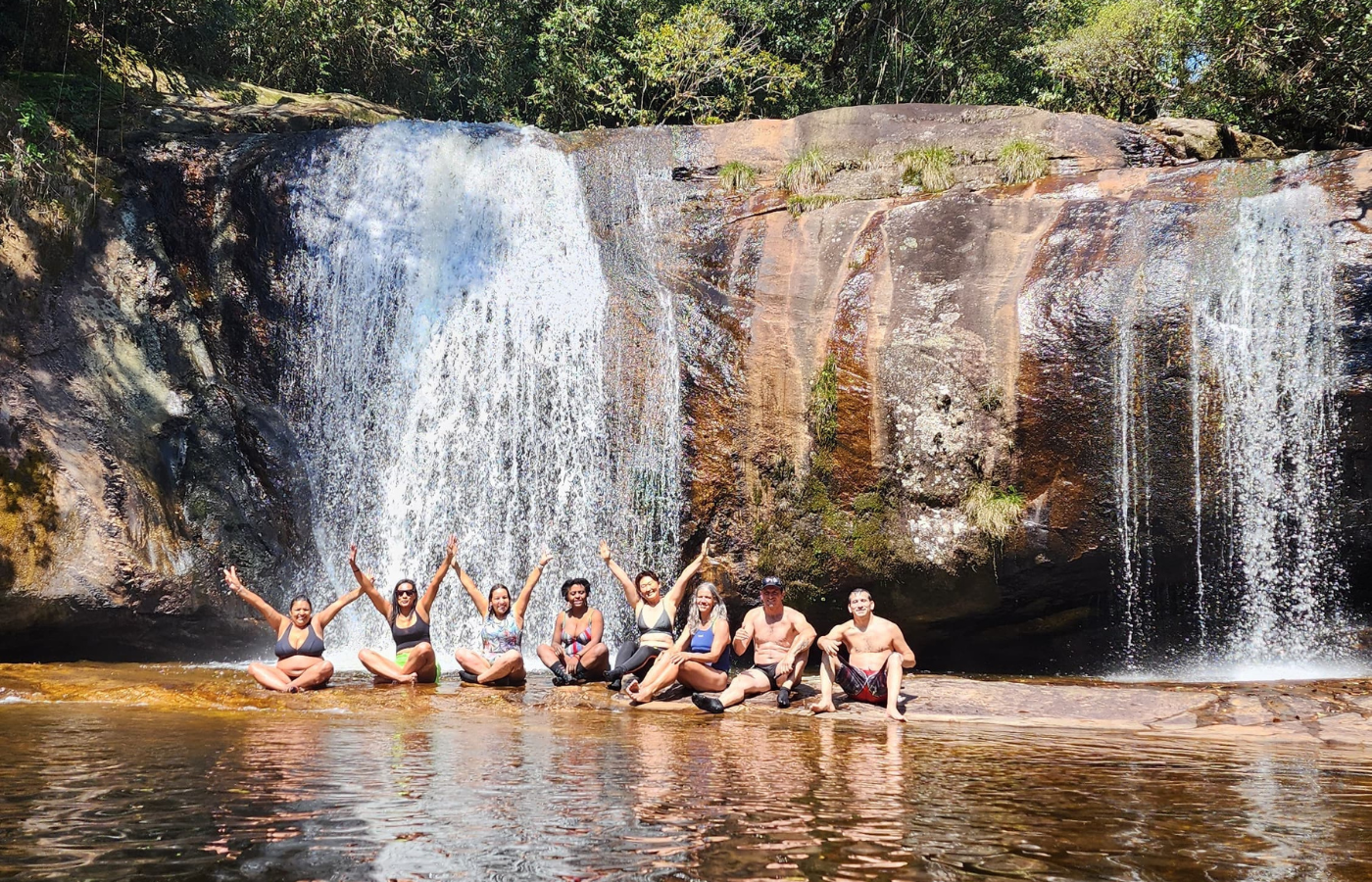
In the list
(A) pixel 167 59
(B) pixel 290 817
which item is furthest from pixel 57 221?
A: (B) pixel 290 817

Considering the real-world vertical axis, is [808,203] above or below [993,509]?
above

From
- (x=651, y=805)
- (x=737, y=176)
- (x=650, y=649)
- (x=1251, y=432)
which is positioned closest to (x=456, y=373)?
(x=737, y=176)

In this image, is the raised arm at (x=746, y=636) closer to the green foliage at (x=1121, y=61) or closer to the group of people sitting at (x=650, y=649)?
the group of people sitting at (x=650, y=649)

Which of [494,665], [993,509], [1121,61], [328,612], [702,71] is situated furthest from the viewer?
[1121,61]

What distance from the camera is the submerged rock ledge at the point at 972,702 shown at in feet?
25.9

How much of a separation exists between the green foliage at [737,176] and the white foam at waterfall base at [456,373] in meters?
1.87

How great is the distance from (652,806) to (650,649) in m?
4.65

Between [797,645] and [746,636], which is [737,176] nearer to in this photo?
[746,636]

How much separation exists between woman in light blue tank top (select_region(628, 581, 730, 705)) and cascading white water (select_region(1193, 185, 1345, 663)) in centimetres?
543

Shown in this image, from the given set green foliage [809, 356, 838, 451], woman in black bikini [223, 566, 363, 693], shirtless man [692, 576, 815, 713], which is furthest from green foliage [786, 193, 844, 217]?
woman in black bikini [223, 566, 363, 693]

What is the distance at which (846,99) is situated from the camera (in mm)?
21906

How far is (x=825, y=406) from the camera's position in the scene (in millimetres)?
11844

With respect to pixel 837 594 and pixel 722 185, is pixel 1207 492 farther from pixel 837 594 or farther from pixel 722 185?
pixel 722 185

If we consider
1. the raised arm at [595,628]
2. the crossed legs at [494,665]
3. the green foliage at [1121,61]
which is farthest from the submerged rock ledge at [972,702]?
the green foliage at [1121,61]
